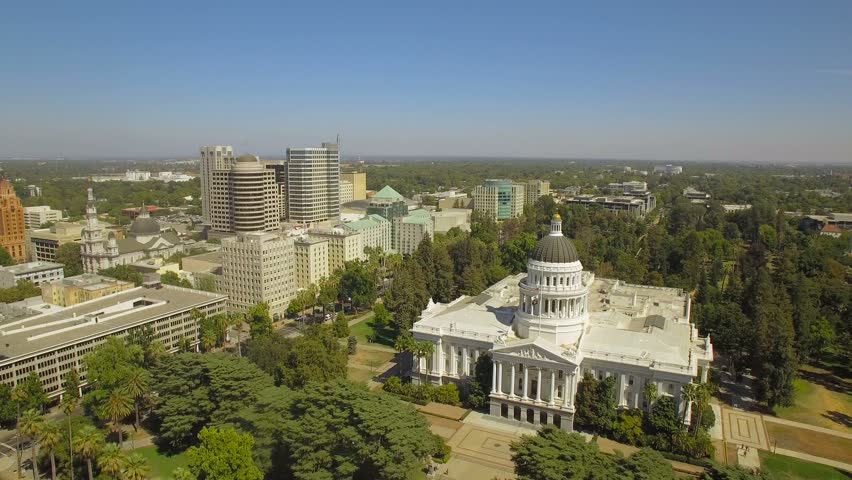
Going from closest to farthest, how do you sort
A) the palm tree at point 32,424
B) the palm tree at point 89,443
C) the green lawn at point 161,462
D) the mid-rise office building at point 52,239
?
the palm tree at point 89,443, the palm tree at point 32,424, the green lawn at point 161,462, the mid-rise office building at point 52,239

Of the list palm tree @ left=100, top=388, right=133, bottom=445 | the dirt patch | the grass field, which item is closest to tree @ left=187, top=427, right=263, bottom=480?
palm tree @ left=100, top=388, right=133, bottom=445

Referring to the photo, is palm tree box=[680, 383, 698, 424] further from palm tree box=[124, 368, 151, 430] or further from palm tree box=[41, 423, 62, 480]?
palm tree box=[41, 423, 62, 480]

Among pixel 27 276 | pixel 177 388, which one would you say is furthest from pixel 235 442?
pixel 27 276

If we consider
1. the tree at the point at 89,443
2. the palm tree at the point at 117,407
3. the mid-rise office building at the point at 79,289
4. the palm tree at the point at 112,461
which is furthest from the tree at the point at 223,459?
the mid-rise office building at the point at 79,289

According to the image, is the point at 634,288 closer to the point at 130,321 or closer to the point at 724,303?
the point at 724,303

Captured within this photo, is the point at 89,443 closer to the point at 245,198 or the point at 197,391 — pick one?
the point at 197,391

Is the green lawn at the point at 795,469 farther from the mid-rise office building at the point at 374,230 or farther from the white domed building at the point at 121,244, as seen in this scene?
the white domed building at the point at 121,244
